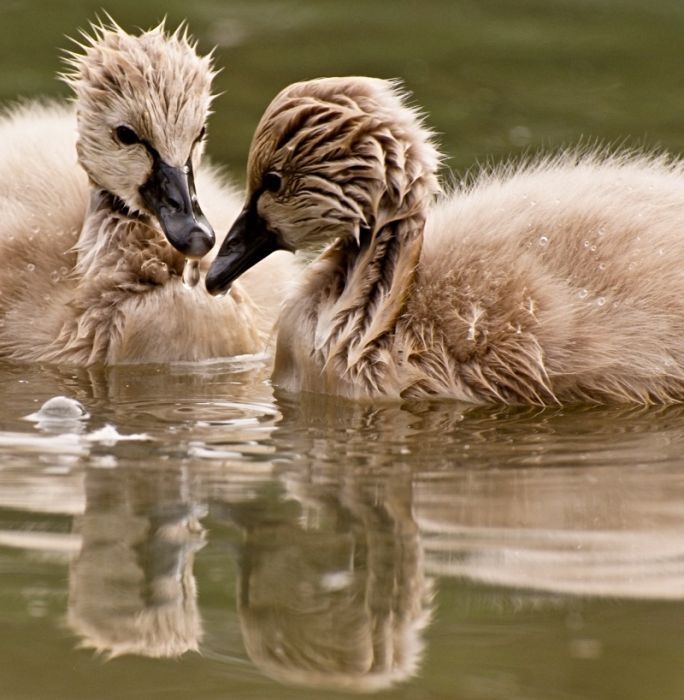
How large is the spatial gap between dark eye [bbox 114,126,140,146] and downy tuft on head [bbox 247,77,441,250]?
689mm

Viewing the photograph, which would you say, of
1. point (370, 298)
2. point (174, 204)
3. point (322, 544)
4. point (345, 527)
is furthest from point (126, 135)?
point (322, 544)

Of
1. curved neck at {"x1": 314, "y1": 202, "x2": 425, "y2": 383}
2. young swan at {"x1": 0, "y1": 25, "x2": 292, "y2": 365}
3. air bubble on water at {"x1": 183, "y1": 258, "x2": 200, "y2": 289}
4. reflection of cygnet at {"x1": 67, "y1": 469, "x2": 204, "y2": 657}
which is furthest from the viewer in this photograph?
air bubble on water at {"x1": 183, "y1": 258, "x2": 200, "y2": 289}

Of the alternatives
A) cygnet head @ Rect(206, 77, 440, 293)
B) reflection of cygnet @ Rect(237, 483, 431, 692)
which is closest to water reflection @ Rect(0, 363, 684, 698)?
reflection of cygnet @ Rect(237, 483, 431, 692)

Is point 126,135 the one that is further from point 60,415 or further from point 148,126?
point 60,415

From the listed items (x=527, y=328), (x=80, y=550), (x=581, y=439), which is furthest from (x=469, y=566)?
(x=527, y=328)

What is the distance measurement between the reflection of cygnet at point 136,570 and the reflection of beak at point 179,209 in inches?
64.8

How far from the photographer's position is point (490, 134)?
25.5ft

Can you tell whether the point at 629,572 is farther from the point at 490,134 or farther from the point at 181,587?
the point at 490,134

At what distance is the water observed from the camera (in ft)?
8.45

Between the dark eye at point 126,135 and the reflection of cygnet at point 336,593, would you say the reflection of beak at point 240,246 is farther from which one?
the reflection of cygnet at point 336,593

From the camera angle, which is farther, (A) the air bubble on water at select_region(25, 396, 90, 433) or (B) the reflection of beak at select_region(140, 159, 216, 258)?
(B) the reflection of beak at select_region(140, 159, 216, 258)

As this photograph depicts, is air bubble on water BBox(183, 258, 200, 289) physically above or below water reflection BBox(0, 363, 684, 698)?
above

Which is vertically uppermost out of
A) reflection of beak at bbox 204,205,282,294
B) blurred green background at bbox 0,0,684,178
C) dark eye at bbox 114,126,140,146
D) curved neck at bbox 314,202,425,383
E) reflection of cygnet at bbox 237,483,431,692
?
blurred green background at bbox 0,0,684,178

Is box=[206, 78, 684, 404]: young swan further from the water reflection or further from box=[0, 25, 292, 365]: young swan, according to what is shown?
box=[0, 25, 292, 365]: young swan
